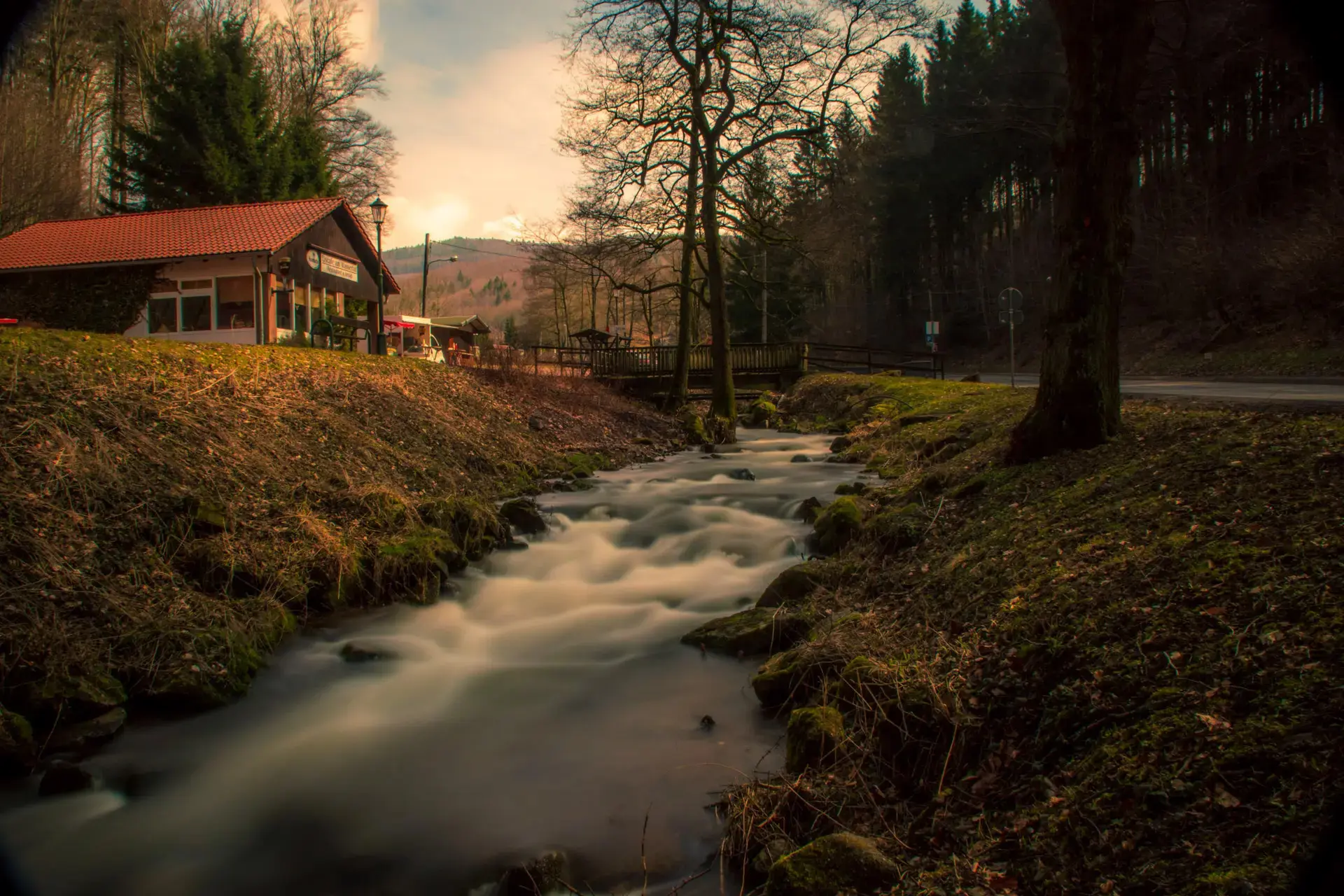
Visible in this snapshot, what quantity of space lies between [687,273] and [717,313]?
10.6ft

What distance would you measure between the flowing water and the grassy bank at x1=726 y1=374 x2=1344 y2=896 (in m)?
0.69

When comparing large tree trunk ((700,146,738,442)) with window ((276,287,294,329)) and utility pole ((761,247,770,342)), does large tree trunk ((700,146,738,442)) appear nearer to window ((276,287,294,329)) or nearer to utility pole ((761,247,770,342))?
window ((276,287,294,329))

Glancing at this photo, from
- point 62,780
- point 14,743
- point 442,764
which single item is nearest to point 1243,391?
point 442,764

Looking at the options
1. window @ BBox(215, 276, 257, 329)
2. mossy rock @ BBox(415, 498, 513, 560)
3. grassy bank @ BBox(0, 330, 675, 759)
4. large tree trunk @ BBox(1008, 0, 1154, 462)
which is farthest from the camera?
window @ BBox(215, 276, 257, 329)

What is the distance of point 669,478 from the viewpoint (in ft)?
48.2

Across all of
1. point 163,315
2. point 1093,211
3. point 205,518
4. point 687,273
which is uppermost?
point 687,273

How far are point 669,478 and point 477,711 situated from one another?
900 cm

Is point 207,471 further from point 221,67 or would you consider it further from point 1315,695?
point 221,67

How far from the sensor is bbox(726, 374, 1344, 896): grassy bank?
255 centimetres


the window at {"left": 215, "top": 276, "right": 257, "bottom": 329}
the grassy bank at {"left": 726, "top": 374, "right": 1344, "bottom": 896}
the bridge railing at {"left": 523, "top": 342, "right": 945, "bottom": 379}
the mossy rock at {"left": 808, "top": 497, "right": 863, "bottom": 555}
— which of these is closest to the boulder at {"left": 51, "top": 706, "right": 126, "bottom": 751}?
the grassy bank at {"left": 726, "top": 374, "right": 1344, "bottom": 896}

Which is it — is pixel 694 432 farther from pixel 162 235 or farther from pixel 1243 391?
pixel 162 235

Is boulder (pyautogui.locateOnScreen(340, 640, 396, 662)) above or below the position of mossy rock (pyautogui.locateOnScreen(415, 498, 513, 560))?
below

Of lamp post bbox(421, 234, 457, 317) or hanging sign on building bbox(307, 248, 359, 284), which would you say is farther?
lamp post bbox(421, 234, 457, 317)

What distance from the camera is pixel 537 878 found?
378cm
